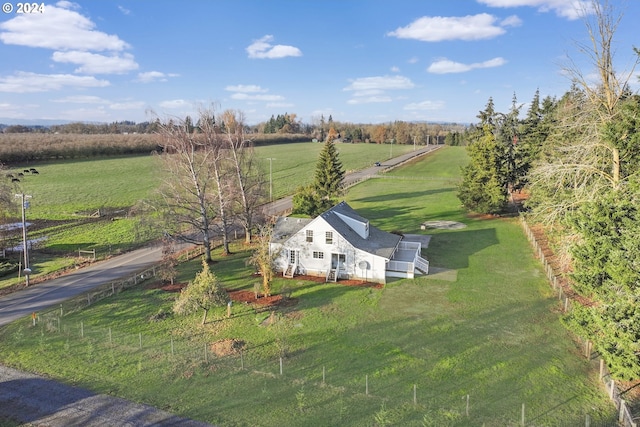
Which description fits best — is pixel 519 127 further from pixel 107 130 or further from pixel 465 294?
pixel 107 130

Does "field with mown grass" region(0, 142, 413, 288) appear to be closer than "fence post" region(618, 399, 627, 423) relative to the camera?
No

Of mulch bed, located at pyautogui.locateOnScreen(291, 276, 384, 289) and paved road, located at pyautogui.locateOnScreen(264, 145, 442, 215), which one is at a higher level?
paved road, located at pyautogui.locateOnScreen(264, 145, 442, 215)

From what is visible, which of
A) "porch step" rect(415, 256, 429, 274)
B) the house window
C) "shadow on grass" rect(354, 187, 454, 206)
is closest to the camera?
the house window

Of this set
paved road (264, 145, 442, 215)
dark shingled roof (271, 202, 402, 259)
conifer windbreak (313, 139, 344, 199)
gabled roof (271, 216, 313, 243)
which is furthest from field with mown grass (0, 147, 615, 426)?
conifer windbreak (313, 139, 344, 199)

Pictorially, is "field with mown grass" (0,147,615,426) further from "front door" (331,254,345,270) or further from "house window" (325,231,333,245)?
"house window" (325,231,333,245)

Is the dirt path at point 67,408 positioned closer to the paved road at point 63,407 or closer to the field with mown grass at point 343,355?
the paved road at point 63,407

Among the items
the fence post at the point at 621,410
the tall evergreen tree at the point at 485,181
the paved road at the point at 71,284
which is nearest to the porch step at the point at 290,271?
the paved road at the point at 71,284
